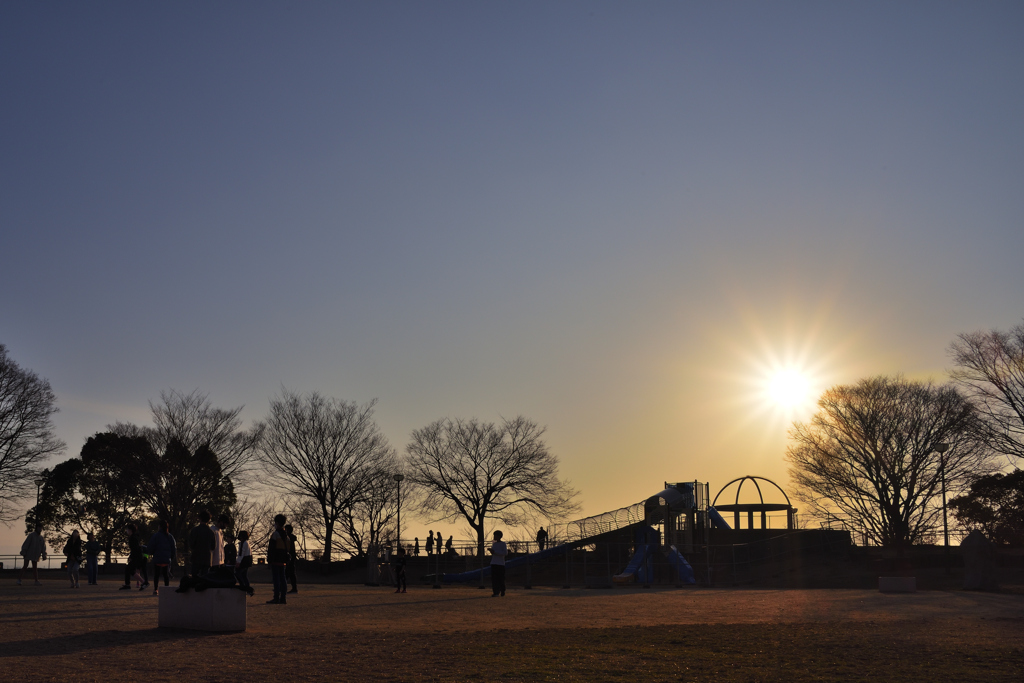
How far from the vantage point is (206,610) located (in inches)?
456

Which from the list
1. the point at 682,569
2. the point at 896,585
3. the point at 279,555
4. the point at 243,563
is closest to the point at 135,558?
the point at 279,555

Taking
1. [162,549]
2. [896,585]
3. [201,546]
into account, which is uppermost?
[201,546]

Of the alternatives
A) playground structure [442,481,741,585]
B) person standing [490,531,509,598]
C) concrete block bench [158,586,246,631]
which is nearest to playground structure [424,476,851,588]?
playground structure [442,481,741,585]

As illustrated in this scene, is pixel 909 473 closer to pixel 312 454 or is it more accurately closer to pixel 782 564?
pixel 782 564

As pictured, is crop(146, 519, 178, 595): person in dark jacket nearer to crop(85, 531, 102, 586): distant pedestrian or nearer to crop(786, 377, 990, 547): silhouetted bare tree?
crop(85, 531, 102, 586): distant pedestrian

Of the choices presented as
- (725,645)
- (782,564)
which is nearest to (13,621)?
(725,645)

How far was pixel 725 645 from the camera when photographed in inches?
429

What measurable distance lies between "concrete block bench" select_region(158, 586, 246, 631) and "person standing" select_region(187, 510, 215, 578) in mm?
4374

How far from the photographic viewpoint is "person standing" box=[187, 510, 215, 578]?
16.3 metres

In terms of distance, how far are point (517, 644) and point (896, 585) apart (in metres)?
18.0

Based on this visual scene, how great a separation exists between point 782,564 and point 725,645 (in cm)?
3053

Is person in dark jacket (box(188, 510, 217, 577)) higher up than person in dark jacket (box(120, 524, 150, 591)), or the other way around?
person in dark jacket (box(188, 510, 217, 577))

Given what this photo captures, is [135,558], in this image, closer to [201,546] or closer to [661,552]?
[201,546]

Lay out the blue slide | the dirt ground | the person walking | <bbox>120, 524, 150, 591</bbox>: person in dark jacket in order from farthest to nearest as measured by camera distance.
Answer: the blue slide
the person walking
<bbox>120, 524, 150, 591</bbox>: person in dark jacket
the dirt ground
